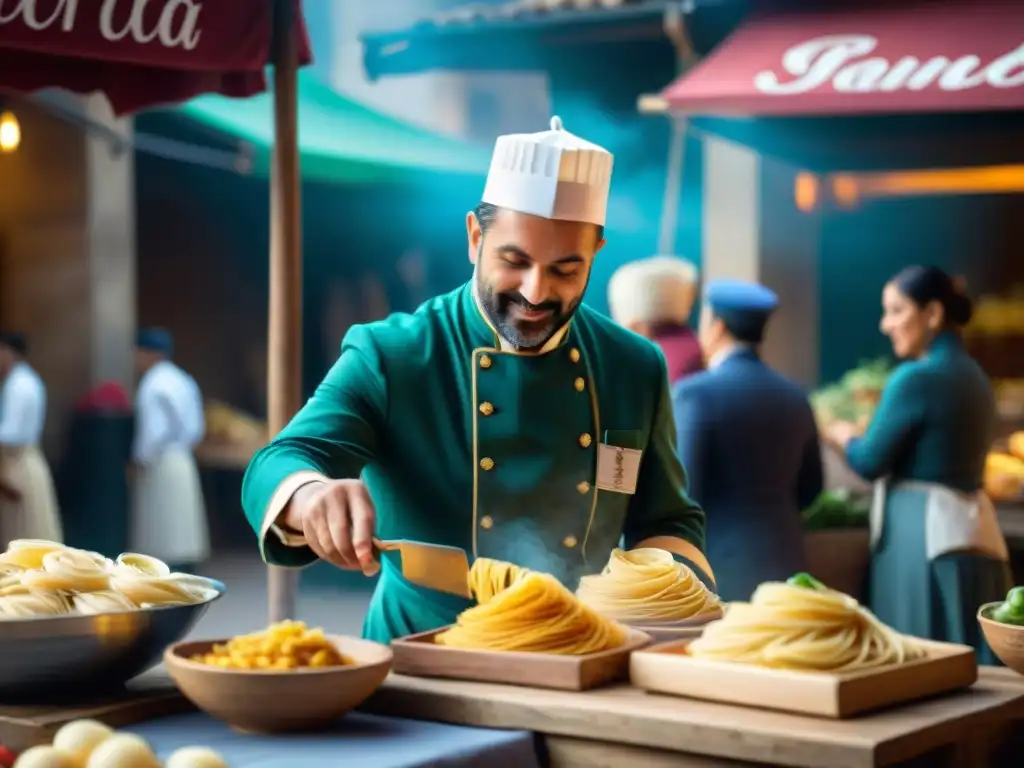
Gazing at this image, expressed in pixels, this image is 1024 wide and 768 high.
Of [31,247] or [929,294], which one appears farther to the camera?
[31,247]

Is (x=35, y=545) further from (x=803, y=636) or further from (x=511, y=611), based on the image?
(x=803, y=636)

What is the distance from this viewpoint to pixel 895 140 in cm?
795

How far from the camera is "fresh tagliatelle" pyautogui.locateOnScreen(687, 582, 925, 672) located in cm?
215

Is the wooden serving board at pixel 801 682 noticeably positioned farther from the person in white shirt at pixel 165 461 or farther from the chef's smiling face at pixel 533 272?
the person in white shirt at pixel 165 461

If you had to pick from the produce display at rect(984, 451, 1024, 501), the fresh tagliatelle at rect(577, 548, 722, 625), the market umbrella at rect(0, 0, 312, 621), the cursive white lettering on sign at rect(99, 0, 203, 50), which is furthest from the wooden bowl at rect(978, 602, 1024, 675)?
the produce display at rect(984, 451, 1024, 501)

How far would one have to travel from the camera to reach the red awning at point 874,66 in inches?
234

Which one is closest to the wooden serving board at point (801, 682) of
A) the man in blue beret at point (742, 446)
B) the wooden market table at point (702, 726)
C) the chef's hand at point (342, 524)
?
the wooden market table at point (702, 726)

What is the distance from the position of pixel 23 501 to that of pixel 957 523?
5.59 metres

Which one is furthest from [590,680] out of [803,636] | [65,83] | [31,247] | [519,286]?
[31,247]

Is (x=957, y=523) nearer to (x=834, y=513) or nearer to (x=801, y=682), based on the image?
(x=834, y=513)

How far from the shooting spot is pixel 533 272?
108 inches

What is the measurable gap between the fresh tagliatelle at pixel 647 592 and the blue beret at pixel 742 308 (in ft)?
8.46

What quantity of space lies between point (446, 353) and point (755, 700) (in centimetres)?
115

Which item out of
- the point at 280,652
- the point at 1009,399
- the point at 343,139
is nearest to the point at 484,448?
the point at 280,652
